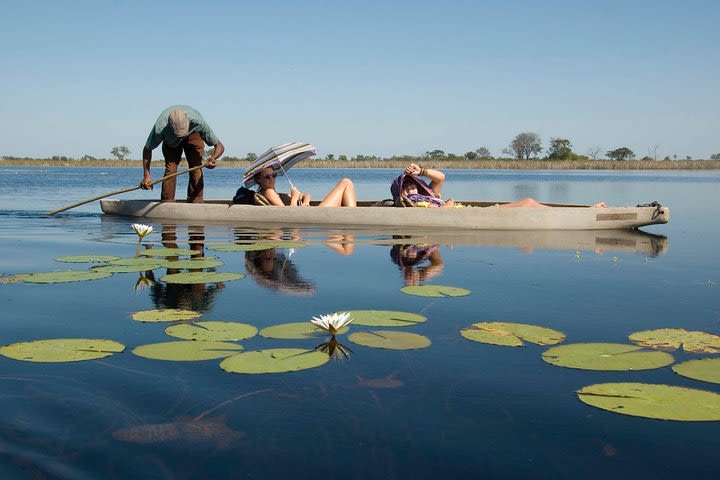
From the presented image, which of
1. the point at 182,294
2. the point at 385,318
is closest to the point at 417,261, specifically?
the point at 182,294

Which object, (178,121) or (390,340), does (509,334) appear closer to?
(390,340)

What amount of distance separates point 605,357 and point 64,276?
12.7ft

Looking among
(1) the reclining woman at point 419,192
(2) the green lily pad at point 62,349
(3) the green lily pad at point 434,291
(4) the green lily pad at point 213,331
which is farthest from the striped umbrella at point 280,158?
(2) the green lily pad at point 62,349

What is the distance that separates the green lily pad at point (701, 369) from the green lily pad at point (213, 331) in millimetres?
1963

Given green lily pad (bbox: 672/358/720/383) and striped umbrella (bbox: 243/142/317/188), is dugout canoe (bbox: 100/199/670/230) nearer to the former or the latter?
striped umbrella (bbox: 243/142/317/188)

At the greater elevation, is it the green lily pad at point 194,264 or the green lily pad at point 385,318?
the green lily pad at point 194,264

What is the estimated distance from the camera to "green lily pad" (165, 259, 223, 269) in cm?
A: 573

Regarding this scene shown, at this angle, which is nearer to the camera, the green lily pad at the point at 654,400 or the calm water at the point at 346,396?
the calm water at the point at 346,396

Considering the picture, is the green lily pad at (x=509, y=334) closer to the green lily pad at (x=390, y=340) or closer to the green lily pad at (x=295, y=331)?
the green lily pad at (x=390, y=340)

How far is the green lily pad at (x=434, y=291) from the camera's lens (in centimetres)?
458

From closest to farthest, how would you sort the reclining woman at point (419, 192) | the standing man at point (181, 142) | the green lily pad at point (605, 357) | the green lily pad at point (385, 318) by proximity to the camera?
the green lily pad at point (605, 357)
the green lily pad at point (385, 318)
the reclining woman at point (419, 192)
the standing man at point (181, 142)

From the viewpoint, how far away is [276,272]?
568cm

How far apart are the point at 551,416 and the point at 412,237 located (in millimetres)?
6183

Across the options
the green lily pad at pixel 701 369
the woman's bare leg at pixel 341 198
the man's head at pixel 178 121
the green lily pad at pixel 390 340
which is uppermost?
the man's head at pixel 178 121
